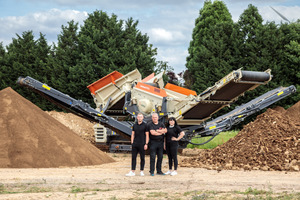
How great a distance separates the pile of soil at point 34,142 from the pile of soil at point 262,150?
11.0ft

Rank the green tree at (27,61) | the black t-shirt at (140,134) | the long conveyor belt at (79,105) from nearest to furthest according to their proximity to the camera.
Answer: the black t-shirt at (140,134) → the long conveyor belt at (79,105) → the green tree at (27,61)

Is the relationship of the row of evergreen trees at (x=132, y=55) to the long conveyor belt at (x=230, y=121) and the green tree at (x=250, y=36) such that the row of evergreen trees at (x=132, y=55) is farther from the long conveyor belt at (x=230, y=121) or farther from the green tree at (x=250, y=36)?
the long conveyor belt at (x=230, y=121)

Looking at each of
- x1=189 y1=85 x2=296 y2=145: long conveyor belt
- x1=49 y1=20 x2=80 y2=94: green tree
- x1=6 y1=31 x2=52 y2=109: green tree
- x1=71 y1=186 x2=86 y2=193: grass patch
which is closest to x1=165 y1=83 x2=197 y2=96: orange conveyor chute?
x1=189 y1=85 x2=296 y2=145: long conveyor belt

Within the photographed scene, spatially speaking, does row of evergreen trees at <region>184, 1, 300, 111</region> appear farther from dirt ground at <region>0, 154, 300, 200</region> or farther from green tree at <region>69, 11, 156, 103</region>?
dirt ground at <region>0, 154, 300, 200</region>

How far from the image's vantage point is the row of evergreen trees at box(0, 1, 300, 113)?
92.0ft

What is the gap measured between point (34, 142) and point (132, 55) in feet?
55.8

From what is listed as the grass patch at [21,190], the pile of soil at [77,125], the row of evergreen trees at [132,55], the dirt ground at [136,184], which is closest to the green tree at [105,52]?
the row of evergreen trees at [132,55]

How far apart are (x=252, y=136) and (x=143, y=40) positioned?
1910 centimetres

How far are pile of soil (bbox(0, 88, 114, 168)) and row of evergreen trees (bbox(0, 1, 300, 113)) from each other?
1367 centimetres

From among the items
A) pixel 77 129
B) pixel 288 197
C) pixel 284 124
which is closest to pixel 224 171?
pixel 284 124

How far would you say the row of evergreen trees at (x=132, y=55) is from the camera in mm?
28047

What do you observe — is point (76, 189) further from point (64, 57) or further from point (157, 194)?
point (64, 57)

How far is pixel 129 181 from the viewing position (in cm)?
1061

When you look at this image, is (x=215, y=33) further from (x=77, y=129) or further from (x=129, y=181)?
(x=129, y=181)
